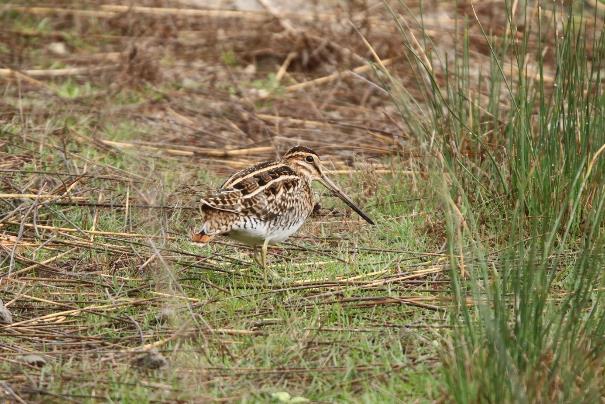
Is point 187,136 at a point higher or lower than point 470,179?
lower

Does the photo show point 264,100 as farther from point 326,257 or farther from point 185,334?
point 185,334

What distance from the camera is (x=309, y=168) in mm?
6121

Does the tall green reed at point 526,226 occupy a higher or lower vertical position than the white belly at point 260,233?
higher

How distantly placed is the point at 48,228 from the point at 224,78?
396 centimetres

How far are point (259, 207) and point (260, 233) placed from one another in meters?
0.13

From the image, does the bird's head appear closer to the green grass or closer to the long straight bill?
the long straight bill

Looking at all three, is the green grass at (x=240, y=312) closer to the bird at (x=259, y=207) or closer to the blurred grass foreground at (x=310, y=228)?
the blurred grass foreground at (x=310, y=228)

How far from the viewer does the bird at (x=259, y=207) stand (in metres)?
5.29

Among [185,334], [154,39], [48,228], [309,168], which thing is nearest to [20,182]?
[48,228]

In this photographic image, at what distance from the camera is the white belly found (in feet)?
17.8

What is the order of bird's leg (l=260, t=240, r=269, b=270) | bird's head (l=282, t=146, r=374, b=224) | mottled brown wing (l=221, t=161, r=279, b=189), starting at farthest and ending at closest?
bird's head (l=282, t=146, r=374, b=224), mottled brown wing (l=221, t=161, r=279, b=189), bird's leg (l=260, t=240, r=269, b=270)

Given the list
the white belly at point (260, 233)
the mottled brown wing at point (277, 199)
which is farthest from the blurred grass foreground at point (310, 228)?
the mottled brown wing at point (277, 199)

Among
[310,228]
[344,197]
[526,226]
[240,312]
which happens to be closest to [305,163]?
[344,197]

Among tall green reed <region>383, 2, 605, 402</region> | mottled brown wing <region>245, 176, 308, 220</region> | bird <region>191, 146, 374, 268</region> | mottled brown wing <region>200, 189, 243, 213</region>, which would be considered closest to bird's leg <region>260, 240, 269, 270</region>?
bird <region>191, 146, 374, 268</region>
